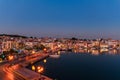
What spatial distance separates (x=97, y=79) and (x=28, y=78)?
40.6ft

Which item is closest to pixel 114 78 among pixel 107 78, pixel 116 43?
pixel 107 78

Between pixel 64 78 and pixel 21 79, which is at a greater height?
pixel 21 79

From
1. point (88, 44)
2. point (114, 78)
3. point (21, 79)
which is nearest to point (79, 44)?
point (88, 44)

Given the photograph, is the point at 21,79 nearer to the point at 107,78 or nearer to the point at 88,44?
the point at 107,78

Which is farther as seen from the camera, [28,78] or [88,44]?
[88,44]

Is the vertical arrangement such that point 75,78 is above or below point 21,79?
below

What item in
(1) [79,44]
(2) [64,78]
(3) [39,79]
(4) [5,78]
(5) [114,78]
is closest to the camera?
(3) [39,79]

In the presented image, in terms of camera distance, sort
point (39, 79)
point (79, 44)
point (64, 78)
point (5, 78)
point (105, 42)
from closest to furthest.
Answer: point (39, 79) < point (5, 78) < point (64, 78) < point (79, 44) < point (105, 42)

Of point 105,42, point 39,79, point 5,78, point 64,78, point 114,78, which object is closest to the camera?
point 39,79

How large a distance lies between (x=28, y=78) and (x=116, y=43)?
139733 millimetres

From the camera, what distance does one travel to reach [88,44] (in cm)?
14800

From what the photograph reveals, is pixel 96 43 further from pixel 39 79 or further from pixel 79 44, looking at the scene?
pixel 39 79

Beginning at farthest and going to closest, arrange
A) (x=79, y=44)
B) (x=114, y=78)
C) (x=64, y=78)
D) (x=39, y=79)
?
1. (x=79, y=44)
2. (x=114, y=78)
3. (x=64, y=78)
4. (x=39, y=79)

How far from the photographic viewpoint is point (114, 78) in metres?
30.2
